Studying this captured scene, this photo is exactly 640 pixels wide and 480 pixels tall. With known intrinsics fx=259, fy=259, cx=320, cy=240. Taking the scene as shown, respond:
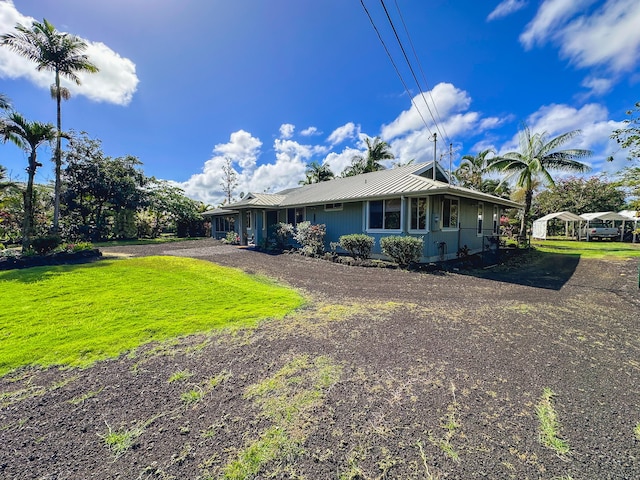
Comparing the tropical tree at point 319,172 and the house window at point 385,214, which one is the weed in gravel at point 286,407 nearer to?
the house window at point 385,214

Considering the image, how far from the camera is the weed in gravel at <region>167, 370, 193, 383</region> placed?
294 cm

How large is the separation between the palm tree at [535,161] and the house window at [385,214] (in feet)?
40.1

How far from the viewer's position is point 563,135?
17.5 metres

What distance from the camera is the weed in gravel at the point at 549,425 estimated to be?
206 cm

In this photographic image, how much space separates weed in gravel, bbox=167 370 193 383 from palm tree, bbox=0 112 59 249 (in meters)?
13.3

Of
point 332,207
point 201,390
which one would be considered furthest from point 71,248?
point 201,390

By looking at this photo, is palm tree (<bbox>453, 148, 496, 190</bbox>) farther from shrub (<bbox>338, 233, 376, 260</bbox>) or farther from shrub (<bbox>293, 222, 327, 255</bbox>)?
shrub (<bbox>338, 233, 376, 260</bbox>)

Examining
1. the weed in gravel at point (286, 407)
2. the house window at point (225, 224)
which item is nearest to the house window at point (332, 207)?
the weed in gravel at point (286, 407)

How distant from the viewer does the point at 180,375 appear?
3.01 meters

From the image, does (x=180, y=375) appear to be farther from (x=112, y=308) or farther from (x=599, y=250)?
(x=599, y=250)

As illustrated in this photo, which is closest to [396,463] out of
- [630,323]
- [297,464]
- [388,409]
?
[388,409]

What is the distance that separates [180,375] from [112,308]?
335 cm

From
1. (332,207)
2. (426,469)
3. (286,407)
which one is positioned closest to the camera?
(426,469)

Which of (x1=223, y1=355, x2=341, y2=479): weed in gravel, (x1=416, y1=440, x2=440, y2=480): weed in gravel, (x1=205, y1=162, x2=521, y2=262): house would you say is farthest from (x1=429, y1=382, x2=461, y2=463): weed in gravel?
(x1=205, y1=162, x2=521, y2=262): house
